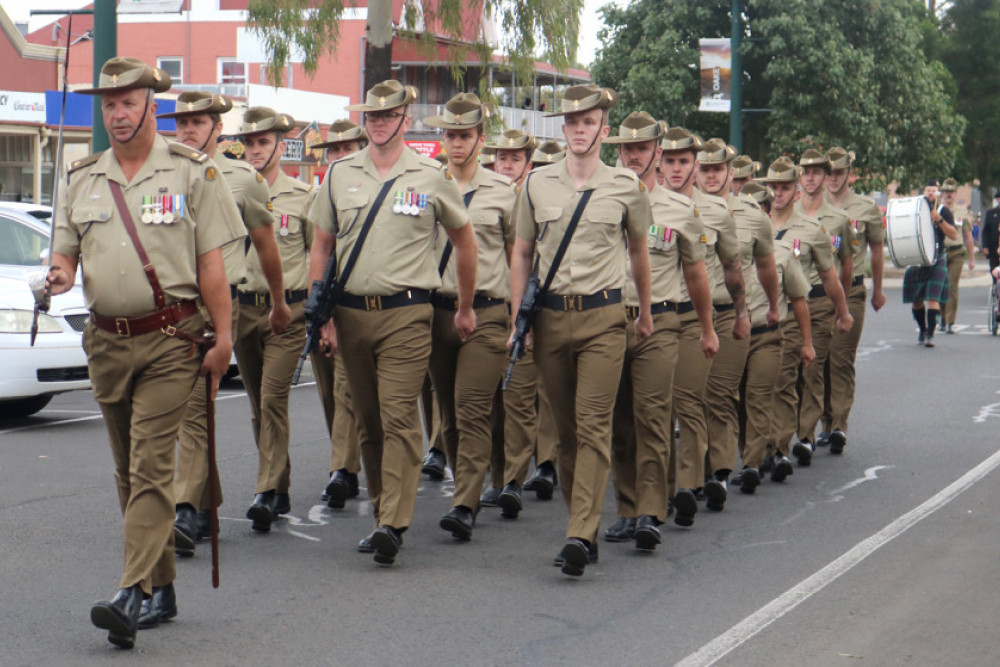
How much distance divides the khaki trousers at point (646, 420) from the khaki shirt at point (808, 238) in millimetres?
2871

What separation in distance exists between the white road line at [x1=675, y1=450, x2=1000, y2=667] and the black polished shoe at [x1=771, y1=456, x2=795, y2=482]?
0.97 m

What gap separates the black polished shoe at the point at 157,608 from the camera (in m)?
6.00

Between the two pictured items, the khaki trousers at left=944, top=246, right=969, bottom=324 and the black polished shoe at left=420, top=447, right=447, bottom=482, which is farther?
the khaki trousers at left=944, top=246, right=969, bottom=324

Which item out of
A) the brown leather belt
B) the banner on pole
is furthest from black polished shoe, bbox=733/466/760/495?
the banner on pole

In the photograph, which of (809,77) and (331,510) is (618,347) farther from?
(809,77)

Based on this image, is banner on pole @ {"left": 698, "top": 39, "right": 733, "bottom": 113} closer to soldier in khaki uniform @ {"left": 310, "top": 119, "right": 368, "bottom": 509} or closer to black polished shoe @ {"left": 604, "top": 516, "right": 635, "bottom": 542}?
soldier in khaki uniform @ {"left": 310, "top": 119, "right": 368, "bottom": 509}

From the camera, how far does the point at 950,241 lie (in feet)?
69.7

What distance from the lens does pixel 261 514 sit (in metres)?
7.94

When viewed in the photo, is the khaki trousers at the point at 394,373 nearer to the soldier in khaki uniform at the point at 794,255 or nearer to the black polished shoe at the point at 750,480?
the black polished shoe at the point at 750,480

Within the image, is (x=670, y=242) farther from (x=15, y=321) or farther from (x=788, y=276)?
(x=15, y=321)

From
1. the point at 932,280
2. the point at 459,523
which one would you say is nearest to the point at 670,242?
the point at 459,523

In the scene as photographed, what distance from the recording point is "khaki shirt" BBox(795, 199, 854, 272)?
11258 millimetres

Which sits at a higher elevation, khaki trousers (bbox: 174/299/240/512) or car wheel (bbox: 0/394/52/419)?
khaki trousers (bbox: 174/299/240/512)

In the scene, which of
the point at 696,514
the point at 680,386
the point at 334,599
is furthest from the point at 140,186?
the point at 696,514
